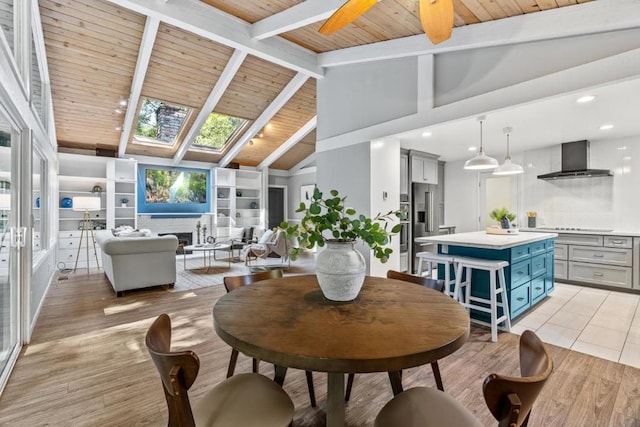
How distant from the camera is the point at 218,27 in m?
3.86

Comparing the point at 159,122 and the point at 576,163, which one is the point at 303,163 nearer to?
the point at 159,122

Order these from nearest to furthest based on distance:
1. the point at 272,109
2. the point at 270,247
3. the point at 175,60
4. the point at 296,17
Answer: the point at 296,17 → the point at 175,60 → the point at 272,109 → the point at 270,247

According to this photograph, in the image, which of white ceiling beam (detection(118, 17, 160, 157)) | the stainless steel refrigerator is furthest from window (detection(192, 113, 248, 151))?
the stainless steel refrigerator

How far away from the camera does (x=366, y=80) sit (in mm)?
4477

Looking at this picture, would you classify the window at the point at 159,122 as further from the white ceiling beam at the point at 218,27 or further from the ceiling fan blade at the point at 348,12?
the ceiling fan blade at the point at 348,12

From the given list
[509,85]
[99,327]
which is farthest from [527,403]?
[99,327]

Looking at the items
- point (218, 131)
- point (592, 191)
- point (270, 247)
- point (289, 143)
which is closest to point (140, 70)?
point (218, 131)

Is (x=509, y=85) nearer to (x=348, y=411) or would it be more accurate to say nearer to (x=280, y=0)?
(x=280, y=0)

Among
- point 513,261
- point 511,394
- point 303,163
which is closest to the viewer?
point 511,394

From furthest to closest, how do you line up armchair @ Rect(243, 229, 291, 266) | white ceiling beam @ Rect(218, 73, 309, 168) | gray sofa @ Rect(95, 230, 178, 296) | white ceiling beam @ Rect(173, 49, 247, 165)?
armchair @ Rect(243, 229, 291, 266) < white ceiling beam @ Rect(218, 73, 309, 168) < white ceiling beam @ Rect(173, 49, 247, 165) < gray sofa @ Rect(95, 230, 178, 296)

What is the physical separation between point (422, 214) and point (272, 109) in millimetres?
3621

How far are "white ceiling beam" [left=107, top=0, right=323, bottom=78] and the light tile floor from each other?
452cm

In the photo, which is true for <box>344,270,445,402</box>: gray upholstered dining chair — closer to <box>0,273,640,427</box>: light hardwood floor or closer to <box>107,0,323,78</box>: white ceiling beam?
<box>0,273,640,427</box>: light hardwood floor

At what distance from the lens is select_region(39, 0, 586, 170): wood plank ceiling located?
350cm
